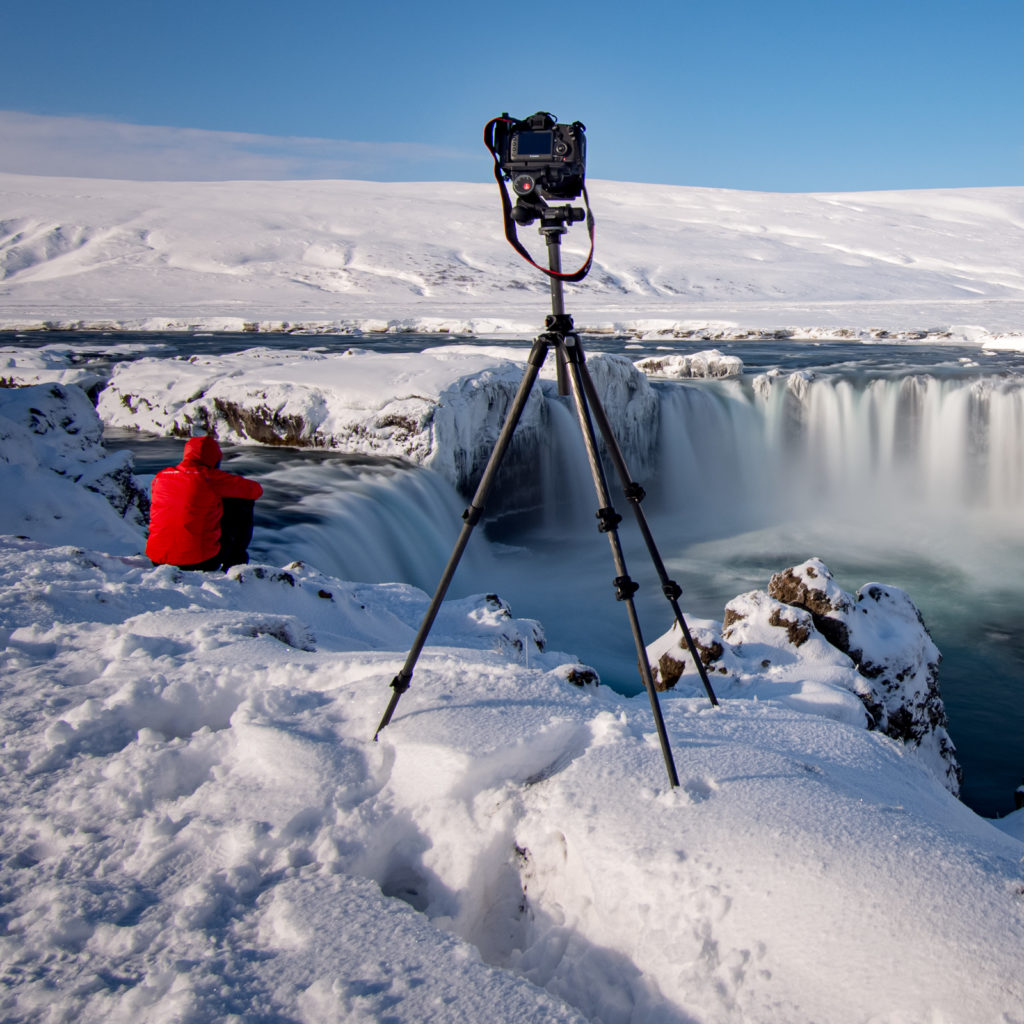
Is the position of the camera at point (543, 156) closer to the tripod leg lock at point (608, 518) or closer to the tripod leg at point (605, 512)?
the tripod leg at point (605, 512)

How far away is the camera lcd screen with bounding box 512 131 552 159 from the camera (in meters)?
2.13

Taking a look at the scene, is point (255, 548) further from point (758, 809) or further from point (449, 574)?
point (758, 809)

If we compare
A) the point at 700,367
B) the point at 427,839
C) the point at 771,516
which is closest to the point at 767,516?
the point at 771,516

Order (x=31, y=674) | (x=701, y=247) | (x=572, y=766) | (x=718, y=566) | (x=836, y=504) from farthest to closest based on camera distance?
(x=701, y=247)
(x=836, y=504)
(x=718, y=566)
(x=31, y=674)
(x=572, y=766)

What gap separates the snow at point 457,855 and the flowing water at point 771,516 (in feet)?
15.4

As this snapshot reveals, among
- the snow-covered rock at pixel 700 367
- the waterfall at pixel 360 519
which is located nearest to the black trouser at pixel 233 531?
the waterfall at pixel 360 519

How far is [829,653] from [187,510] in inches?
153

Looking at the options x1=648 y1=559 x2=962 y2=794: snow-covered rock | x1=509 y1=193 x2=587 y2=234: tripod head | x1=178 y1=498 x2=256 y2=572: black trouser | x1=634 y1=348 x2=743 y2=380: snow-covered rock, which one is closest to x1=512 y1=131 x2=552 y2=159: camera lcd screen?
x1=509 y1=193 x2=587 y2=234: tripod head

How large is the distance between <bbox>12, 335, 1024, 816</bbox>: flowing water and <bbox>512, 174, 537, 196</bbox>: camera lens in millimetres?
5357

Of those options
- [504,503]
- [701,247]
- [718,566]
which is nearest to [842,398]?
[718,566]

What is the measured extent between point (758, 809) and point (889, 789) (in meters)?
0.57

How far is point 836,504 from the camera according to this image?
14.2 meters

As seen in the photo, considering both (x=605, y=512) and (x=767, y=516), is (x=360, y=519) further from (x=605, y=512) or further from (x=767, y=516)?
(x=767, y=516)

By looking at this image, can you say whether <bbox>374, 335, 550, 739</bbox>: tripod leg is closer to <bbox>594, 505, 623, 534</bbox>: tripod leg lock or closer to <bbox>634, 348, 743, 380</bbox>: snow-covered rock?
<bbox>594, 505, 623, 534</bbox>: tripod leg lock
